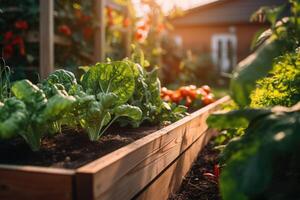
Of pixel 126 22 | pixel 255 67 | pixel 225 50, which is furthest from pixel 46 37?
pixel 225 50

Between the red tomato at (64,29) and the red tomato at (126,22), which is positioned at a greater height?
the red tomato at (126,22)

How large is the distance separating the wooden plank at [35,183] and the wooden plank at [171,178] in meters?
0.42

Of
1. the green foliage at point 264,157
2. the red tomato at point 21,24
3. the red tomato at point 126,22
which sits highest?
the red tomato at point 126,22

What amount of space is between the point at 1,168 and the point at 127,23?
5.21 m

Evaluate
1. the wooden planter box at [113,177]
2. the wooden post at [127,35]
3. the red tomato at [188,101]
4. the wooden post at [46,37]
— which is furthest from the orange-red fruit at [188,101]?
the wooden post at [127,35]

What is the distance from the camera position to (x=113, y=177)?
145cm

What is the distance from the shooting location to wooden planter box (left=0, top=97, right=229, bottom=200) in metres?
1.33

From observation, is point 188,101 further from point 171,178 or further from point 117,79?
point 117,79

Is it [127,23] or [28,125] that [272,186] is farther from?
[127,23]

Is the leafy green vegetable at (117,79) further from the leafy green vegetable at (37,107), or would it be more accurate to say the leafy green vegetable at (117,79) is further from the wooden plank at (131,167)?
the leafy green vegetable at (37,107)

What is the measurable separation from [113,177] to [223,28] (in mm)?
18810

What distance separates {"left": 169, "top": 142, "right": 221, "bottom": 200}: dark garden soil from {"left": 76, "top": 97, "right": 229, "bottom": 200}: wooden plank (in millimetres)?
206

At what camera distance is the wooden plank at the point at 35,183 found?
1.34 m

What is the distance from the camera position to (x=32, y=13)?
467 cm
